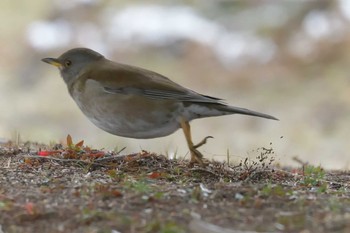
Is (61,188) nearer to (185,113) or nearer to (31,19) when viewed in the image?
(185,113)

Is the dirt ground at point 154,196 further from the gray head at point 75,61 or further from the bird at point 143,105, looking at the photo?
the gray head at point 75,61

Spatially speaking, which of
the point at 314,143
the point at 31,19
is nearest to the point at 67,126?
the point at 314,143

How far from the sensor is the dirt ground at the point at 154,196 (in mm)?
5309

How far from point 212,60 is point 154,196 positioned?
57.1ft

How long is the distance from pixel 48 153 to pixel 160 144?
29.3ft

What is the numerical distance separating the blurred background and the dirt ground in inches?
320

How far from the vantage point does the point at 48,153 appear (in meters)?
7.48

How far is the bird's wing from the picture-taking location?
24.4ft

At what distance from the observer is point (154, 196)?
19.1 feet

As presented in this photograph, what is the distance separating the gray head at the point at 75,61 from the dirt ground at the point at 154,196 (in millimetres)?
909

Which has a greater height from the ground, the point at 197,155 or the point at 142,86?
the point at 142,86

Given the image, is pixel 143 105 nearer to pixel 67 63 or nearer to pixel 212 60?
pixel 67 63

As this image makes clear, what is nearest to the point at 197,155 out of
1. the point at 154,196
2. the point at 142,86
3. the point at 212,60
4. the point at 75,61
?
the point at 142,86

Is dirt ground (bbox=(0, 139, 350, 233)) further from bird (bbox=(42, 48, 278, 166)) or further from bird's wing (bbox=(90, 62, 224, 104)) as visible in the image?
bird's wing (bbox=(90, 62, 224, 104))
